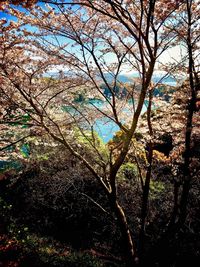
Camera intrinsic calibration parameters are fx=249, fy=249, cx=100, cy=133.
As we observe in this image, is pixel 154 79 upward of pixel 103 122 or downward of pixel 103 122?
upward

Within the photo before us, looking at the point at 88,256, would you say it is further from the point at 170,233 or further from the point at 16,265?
the point at 170,233

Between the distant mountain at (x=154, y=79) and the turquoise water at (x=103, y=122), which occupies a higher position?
the distant mountain at (x=154, y=79)

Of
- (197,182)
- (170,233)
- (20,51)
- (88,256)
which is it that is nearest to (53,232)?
(88,256)

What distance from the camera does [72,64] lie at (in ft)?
16.1

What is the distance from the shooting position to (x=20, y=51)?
5027 millimetres

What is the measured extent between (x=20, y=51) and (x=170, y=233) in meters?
5.71

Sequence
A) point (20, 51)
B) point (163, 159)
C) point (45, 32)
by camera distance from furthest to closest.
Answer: point (163, 159) < point (20, 51) < point (45, 32)

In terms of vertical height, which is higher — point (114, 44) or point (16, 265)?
point (114, 44)

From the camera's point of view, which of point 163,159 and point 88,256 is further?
point 163,159

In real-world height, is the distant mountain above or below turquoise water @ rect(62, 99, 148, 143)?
above

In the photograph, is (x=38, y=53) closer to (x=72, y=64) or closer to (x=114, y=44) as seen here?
(x=72, y=64)

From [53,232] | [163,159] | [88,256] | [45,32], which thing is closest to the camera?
[45,32]

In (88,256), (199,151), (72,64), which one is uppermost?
(199,151)

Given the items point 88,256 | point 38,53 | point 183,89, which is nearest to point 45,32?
point 38,53
